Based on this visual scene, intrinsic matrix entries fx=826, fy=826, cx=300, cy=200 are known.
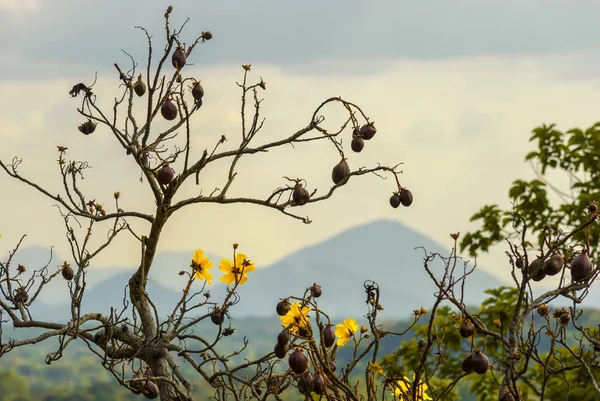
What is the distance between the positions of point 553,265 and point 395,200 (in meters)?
0.93

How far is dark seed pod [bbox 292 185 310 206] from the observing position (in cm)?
342

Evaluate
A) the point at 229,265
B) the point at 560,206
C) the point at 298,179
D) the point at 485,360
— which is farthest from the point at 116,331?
the point at 560,206

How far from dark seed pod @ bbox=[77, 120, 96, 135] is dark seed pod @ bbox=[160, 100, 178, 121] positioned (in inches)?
16.1

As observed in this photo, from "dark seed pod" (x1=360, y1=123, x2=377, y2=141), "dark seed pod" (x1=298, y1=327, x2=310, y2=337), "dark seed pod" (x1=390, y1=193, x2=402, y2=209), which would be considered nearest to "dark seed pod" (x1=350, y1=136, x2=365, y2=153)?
"dark seed pod" (x1=360, y1=123, x2=377, y2=141)

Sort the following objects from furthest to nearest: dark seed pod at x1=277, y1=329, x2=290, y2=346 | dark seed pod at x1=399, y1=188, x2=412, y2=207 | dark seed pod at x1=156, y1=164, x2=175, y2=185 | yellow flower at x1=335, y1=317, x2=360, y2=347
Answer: dark seed pod at x1=399, y1=188, x2=412, y2=207, dark seed pod at x1=156, y1=164, x2=175, y2=185, yellow flower at x1=335, y1=317, x2=360, y2=347, dark seed pod at x1=277, y1=329, x2=290, y2=346

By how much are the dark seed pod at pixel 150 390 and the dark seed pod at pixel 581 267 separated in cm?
177

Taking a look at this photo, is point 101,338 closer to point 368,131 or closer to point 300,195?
point 300,195

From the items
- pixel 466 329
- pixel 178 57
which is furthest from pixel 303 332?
pixel 178 57

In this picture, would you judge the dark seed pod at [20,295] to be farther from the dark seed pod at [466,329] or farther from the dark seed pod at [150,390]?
the dark seed pod at [466,329]

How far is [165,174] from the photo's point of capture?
3.40 metres

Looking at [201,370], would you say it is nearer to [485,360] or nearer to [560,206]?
[485,360]

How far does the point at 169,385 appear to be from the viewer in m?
3.55

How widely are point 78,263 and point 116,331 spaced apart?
14.4 inches

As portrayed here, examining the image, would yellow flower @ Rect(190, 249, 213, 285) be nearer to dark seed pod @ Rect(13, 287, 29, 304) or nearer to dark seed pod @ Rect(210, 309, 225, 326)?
dark seed pod @ Rect(210, 309, 225, 326)
